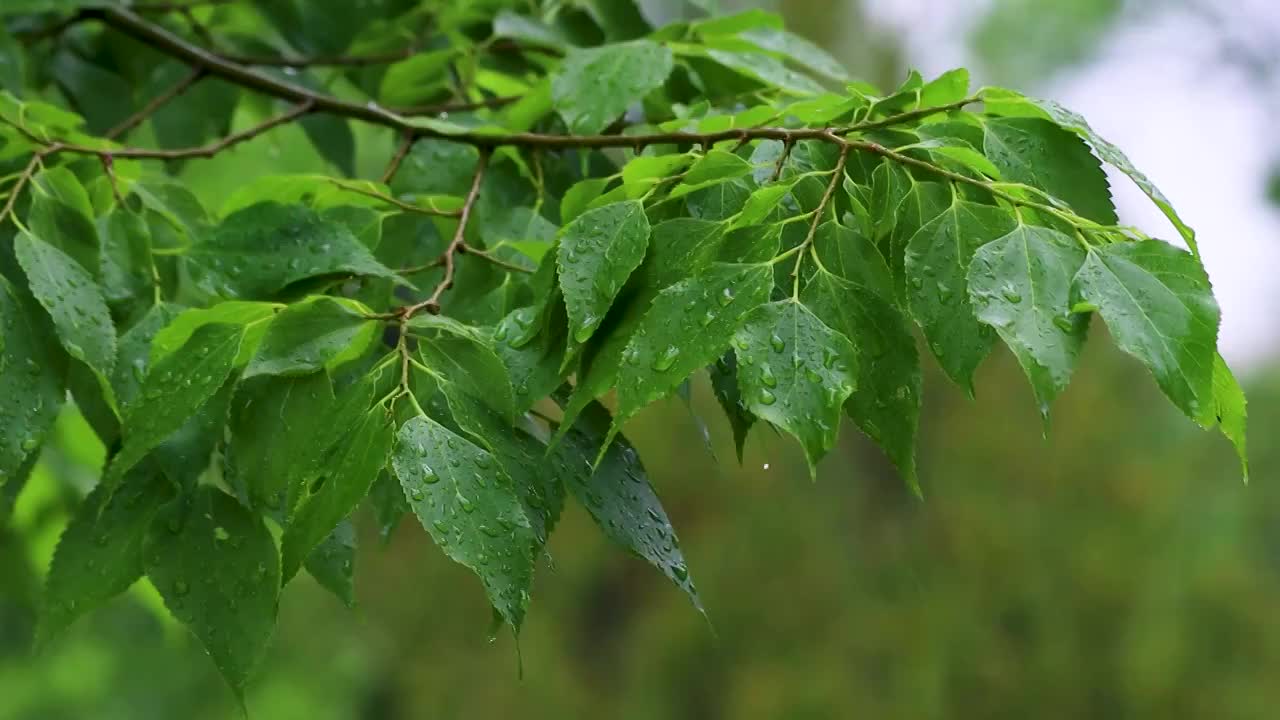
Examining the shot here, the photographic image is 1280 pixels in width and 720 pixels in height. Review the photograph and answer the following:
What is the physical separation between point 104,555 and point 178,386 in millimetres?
156

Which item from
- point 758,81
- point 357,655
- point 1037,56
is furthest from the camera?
point 1037,56

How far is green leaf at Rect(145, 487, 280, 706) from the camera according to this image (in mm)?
698

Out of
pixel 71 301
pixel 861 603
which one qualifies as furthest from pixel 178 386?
pixel 861 603

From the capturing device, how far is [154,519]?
0.75 meters

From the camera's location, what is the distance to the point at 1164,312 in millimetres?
556

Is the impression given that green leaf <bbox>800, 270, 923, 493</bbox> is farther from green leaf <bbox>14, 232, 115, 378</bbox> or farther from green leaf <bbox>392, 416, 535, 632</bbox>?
green leaf <bbox>14, 232, 115, 378</bbox>

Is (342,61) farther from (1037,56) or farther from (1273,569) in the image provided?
(1037,56)

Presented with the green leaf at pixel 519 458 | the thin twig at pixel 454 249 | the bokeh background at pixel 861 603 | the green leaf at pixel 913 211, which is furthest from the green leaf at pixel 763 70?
the bokeh background at pixel 861 603

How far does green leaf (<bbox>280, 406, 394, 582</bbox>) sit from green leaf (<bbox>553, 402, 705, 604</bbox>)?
4.3 inches

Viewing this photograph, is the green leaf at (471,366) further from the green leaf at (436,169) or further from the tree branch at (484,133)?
the green leaf at (436,169)

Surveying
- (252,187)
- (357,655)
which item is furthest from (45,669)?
(252,187)

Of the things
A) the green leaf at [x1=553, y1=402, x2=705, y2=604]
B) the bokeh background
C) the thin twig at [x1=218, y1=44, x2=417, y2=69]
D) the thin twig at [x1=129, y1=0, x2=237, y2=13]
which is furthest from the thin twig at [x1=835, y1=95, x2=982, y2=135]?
the bokeh background

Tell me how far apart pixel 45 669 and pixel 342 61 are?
4.12 metres

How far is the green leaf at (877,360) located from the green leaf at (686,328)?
0.04m
